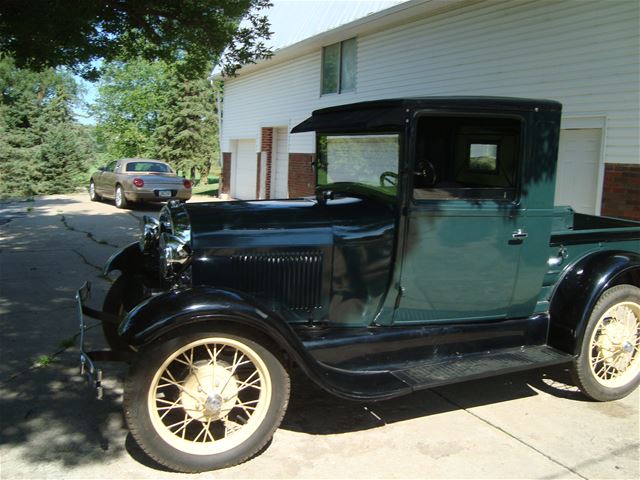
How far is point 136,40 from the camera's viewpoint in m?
9.38

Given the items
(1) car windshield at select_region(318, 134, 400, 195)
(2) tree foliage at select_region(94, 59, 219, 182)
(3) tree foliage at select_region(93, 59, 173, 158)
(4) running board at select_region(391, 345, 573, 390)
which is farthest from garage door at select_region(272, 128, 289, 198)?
(3) tree foliage at select_region(93, 59, 173, 158)

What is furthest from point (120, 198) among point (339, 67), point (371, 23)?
point (371, 23)

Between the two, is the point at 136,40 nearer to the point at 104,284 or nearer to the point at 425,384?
the point at 104,284

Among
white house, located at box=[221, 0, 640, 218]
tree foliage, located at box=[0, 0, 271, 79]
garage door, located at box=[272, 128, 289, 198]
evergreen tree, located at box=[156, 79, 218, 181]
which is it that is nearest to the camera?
tree foliage, located at box=[0, 0, 271, 79]

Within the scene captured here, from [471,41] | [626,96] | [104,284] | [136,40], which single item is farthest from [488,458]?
[136,40]

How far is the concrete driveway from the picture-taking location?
2.97 meters

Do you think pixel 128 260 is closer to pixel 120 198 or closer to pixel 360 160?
pixel 360 160

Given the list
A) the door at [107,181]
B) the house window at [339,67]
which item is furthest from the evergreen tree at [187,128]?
the house window at [339,67]

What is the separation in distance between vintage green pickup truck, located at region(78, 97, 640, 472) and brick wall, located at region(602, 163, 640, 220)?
10.7ft

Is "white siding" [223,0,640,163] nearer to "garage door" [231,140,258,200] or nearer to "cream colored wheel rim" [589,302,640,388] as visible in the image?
"cream colored wheel rim" [589,302,640,388]

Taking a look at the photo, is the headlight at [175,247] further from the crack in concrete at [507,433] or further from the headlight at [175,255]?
the crack in concrete at [507,433]

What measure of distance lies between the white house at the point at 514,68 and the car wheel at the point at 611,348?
356 centimetres

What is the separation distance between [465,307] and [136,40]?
8038 millimetres

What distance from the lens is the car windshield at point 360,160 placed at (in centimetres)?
351
